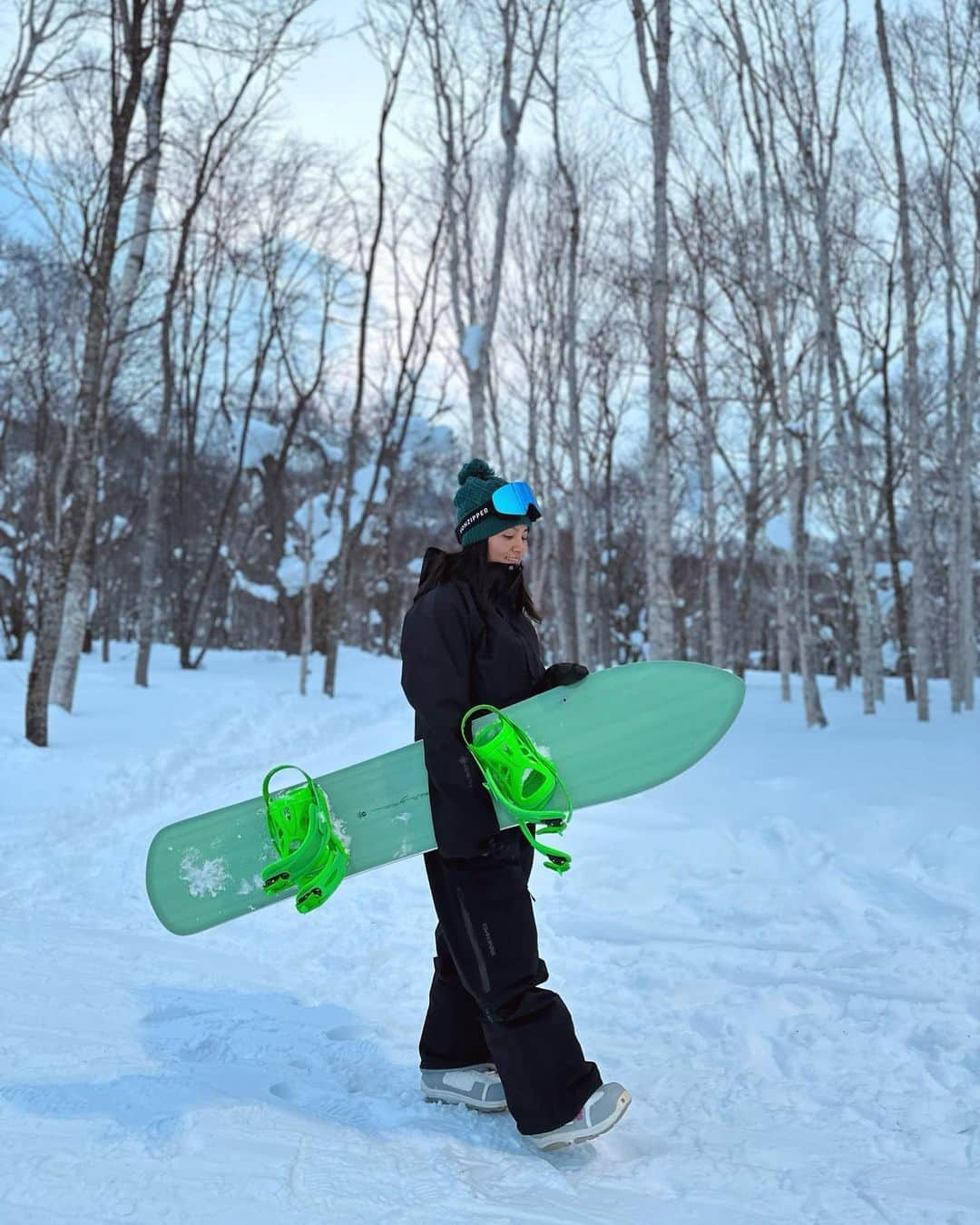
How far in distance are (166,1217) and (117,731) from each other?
25.4 feet

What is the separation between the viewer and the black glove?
7.85 ft

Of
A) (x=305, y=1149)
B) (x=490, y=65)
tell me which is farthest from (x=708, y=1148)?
(x=490, y=65)

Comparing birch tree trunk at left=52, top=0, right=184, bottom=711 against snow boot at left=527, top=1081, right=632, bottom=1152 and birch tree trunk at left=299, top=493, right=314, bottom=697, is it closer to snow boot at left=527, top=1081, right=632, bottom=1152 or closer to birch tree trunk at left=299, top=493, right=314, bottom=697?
birch tree trunk at left=299, top=493, right=314, bottom=697

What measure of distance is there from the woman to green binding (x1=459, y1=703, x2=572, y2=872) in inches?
1.8

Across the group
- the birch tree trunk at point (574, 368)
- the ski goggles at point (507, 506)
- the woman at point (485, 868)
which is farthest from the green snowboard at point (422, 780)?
the birch tree trunk at point (574, 368)

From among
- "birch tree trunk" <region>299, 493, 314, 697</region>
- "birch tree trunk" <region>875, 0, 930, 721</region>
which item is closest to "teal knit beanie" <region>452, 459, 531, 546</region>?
"birch tree trunk" <region>875, 0, 930, 721</region>

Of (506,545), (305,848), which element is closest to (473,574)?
(506,545)

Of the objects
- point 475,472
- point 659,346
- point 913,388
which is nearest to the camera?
point 475,472

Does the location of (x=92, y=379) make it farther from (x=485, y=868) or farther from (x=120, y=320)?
(x=485, y=868)

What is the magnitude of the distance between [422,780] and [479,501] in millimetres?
843

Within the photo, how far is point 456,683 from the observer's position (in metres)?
2.22

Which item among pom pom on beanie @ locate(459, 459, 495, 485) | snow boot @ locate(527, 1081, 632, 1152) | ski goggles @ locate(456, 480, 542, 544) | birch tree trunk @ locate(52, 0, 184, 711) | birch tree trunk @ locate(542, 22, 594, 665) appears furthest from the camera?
birch tree trunk @ locate(542, 22, 594, 665)

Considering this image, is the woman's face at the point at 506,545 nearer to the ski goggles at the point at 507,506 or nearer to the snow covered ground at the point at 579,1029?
the ski goggles at the point at 507,506

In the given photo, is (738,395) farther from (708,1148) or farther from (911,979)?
(708,1148)
